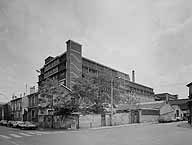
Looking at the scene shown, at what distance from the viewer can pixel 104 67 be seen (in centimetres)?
8256

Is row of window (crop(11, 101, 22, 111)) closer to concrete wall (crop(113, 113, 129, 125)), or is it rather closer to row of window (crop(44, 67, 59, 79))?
row of window (crop(44, 67, 59, 79))

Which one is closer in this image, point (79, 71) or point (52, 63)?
point (79, 71)

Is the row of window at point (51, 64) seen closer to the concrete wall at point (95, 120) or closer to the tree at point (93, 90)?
the tree at point (93, 90)

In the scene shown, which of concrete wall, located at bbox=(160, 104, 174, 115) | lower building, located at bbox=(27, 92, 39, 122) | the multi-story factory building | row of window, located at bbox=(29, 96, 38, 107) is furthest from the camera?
the multi-story factory building

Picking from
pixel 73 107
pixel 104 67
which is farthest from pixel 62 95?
pixel 104 67

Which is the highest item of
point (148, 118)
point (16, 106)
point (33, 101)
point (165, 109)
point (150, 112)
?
point (33, 101)

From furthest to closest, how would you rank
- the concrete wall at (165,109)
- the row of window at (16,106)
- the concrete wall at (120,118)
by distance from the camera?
the row of window at (16,106) < the concrete wall at (165,109) < the concrete wall at (120,118)

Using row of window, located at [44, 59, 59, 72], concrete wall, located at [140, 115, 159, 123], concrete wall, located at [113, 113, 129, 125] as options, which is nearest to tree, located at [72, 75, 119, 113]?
concrete wall, located at [113, 113, 129, 125]

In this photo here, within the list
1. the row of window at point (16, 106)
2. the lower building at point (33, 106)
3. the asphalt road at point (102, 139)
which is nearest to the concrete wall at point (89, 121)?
the asphalt road at point (102, 139)

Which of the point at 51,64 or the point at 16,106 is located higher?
the point at 51,64

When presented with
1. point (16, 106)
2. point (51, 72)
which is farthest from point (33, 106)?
point (51, 72)

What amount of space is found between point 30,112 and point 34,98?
3669mm

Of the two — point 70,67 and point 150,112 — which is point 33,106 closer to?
point 70,67

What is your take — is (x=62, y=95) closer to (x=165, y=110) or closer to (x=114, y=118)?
(x=114, y=118)
